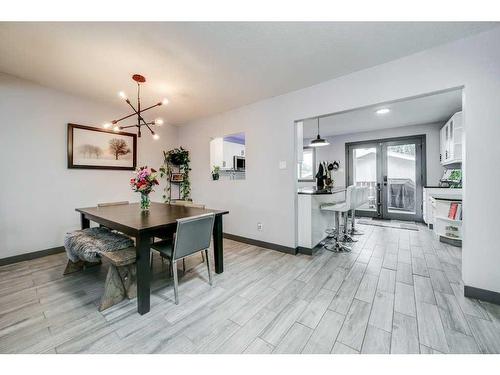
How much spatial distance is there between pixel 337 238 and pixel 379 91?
7.18ft

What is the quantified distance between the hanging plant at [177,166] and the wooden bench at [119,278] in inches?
111

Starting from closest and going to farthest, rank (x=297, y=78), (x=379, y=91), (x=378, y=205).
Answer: (x=379, y=91) → (x=297, y=78) → (x=378, y=205)

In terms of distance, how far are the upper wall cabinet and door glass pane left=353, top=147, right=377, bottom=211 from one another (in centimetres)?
144

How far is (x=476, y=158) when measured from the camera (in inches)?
73.5

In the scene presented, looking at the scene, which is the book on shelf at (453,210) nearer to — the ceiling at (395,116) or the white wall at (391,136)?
the ceiling at (395,116)

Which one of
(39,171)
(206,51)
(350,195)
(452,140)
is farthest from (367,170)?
(39,171)

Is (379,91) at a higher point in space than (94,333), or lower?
higher

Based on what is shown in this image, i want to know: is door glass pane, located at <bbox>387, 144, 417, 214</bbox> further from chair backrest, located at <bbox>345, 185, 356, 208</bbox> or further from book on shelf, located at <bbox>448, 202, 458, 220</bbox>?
chair backrest, located at <bbox>345, 185, 356, 208</bbox>

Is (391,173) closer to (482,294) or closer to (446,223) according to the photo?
(446,223)

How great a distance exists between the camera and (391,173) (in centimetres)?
549

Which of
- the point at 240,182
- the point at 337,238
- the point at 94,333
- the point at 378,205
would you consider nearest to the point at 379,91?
the point at 337,238

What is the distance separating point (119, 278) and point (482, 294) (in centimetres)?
339
